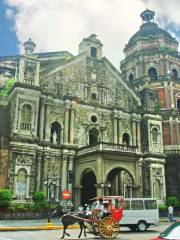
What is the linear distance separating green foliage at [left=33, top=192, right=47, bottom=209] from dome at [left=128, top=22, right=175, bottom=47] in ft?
81.5

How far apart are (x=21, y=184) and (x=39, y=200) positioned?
1.91m

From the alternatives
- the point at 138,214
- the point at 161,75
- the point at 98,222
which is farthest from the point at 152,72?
the point at 98,222

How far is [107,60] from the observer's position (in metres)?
33.4

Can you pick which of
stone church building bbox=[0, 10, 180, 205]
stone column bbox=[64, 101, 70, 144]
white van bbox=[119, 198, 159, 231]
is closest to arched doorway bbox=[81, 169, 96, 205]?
stone church building bbox=[0, 10, 180, 205]

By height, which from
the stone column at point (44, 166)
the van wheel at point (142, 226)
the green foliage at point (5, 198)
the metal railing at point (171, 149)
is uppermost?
the metal railing at point (171, 149)

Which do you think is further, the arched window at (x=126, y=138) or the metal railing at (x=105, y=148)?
the arched window at (x=126, y=138)

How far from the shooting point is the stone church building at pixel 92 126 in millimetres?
25031

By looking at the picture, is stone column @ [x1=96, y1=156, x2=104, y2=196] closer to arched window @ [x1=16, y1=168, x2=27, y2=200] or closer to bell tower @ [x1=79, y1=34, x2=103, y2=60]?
arched window @ [x1=16, y1=168, x2=27, y2=200]

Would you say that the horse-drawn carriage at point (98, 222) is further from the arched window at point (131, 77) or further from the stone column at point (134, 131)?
the arched window at point (131, 77)

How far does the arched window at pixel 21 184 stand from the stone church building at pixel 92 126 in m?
0.07

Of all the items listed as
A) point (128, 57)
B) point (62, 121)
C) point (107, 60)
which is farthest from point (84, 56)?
point (128, 57)

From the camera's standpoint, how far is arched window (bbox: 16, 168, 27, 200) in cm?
2408

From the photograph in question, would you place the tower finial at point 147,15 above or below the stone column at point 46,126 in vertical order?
above

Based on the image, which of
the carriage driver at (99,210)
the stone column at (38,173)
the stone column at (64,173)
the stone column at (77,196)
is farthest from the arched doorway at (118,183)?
the carriage driver at (99,210)
